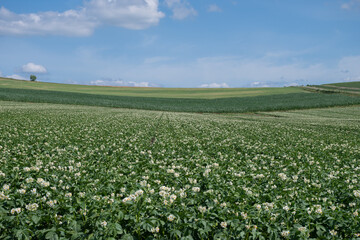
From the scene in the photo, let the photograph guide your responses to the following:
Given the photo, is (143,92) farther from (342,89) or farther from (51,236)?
(51,236)

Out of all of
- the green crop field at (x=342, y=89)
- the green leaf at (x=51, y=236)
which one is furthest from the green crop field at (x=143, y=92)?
the green leaf at (x=51, y=236)

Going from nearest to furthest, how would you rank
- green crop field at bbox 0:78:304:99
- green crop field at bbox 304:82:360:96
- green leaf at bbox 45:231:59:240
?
green leaf at bbox 45:231:59:240
green crop field at bbox 304:82:360:96
green crop field at bbox 0:78:304:99

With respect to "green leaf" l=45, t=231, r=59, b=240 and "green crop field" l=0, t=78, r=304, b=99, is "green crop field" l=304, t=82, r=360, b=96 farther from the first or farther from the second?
"green leaf" l=45, t=231, r=59, b=240

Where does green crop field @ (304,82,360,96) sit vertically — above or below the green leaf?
above

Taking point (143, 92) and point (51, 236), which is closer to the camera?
point (51, 236)

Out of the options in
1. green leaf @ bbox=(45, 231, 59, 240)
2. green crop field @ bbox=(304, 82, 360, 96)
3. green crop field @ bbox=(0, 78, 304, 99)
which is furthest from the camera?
green crop field @ bbox=(0, 78, 304, 99)

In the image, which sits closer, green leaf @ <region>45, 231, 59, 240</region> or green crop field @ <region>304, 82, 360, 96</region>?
green leaf @ <region>45, 231, 59, 240</region>

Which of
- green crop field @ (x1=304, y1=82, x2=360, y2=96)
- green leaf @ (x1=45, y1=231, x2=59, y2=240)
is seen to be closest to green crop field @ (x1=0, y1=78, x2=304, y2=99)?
green crop field @ (x1=304, y1=82, x2=360, y2=96)

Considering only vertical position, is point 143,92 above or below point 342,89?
below

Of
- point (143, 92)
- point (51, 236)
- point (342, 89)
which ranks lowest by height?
point (51, 236)

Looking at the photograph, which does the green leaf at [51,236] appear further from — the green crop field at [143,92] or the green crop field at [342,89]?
the green crop field at [342,89]

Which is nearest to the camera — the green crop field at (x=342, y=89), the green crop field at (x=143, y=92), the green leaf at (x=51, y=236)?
the green leaf at (x=51, y=236)

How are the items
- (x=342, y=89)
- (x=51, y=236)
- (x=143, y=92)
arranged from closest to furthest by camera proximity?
(x=51, y=236) < (x=342, y=89) < (x=143, y=92)

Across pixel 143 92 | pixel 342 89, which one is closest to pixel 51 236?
pixel 143 92
